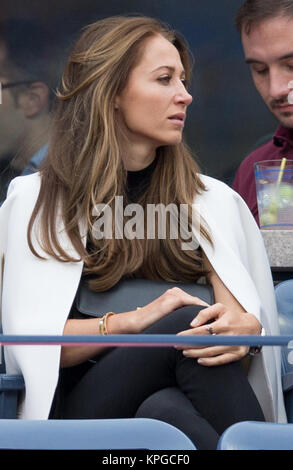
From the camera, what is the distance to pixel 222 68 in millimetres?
3520

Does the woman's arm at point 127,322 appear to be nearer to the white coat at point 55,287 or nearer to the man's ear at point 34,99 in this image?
the white coat at point 55,287

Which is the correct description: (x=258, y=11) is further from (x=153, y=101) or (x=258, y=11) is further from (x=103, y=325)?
(x=103, y=325)

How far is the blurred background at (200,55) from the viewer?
342 centimetres

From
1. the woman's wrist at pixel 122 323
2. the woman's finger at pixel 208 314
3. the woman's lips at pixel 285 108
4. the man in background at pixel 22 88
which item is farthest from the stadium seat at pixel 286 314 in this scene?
the man in background at pixel 22 88

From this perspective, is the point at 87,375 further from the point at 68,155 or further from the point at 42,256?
the point at 68,155

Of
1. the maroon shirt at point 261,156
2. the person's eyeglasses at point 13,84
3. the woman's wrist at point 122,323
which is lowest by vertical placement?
the woman's wrist at point 122,323

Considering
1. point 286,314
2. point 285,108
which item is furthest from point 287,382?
point 285,108

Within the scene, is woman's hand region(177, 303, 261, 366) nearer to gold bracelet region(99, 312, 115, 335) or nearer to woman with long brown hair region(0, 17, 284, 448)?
woman with long brown hair region(0, 17, 284, 448)

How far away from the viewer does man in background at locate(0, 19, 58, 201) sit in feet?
11.0

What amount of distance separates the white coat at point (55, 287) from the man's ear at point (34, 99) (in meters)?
1.17

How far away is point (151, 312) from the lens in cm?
193

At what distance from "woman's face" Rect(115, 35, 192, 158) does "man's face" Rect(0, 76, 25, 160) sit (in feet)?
3.51

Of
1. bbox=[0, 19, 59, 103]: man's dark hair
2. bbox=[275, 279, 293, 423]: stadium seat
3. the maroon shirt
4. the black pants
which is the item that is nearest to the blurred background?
bbox=[0, 19, 59, 103]: man's dark hair
